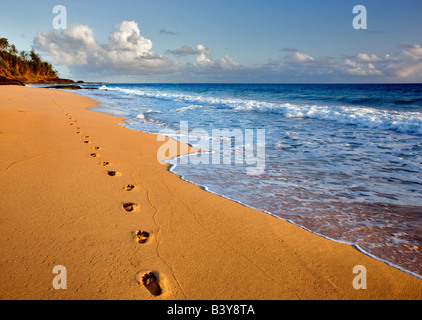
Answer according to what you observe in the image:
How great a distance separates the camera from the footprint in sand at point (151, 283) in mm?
1812

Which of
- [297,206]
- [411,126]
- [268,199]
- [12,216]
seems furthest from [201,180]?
[411,126]

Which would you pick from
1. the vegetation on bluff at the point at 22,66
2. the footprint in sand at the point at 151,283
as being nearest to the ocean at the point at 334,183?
the footprint in sand at the point at 151,283

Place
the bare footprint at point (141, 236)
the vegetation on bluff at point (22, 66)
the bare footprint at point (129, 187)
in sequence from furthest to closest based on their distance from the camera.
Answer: the vegetation on bluff at point (22, 66)
the bare footprint at point (129, 187)
the bare footprint at point (141, 236)

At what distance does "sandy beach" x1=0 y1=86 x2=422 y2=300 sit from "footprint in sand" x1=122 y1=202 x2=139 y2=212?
0.04 ft

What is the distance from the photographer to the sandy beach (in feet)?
6.08

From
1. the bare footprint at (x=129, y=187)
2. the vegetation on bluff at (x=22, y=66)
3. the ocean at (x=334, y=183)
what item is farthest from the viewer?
the vegetation on bluff at (x=22, y=66)

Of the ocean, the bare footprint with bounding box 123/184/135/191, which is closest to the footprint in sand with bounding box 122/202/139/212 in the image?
the bare footprint with bounding box 123/184/135/191

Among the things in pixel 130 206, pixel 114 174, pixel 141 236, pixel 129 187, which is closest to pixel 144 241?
pixel 141 236

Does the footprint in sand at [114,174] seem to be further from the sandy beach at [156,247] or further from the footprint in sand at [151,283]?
the footprint in sand at [151,283]

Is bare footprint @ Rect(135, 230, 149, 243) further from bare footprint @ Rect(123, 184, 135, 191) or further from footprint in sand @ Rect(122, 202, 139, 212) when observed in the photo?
bare footprint @ Rect(123, 184, 135, 191)

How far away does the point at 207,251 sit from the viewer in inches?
91.0

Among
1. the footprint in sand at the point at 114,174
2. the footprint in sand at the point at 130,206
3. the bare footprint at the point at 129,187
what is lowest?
the footprint in sand at the point at 130,206

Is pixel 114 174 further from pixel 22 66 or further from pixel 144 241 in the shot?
pixel 22 66

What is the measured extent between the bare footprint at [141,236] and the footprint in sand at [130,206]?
545mm
